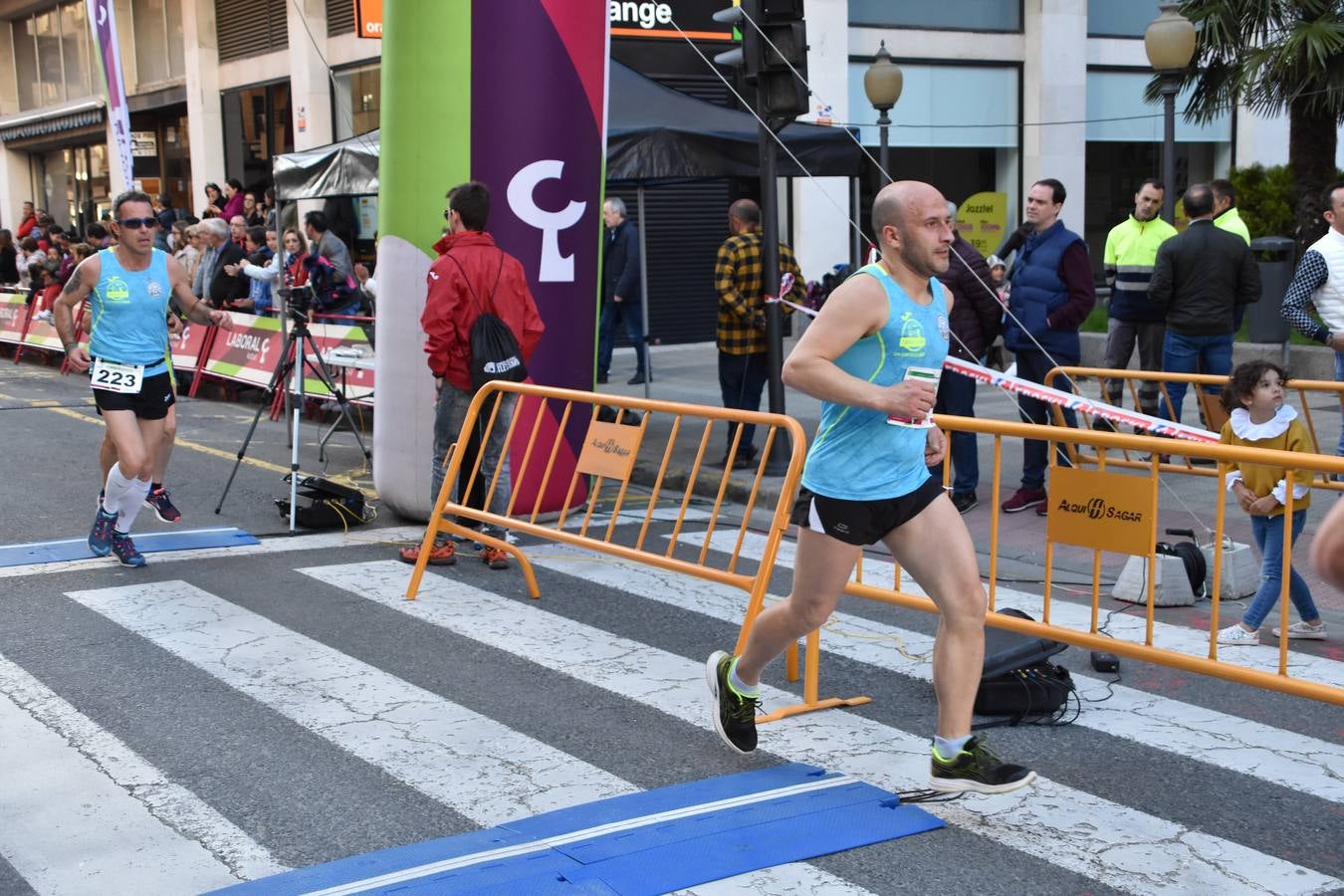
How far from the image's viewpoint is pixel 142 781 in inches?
199

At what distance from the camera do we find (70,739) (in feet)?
17.9

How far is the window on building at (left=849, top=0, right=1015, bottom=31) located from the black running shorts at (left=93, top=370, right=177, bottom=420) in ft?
52.4

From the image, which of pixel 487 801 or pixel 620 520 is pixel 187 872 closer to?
pixel 487 801

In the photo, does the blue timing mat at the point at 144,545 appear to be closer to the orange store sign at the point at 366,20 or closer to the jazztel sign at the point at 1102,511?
the jazztel sign at the point at 1102,511

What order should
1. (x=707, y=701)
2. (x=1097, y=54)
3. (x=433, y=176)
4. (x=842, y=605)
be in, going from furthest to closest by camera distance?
(x=1097, y=54) < (x=433, y=176) < (x=842, y=605) < (x=707, y=701)

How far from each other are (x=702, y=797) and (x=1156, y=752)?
1.71 metres

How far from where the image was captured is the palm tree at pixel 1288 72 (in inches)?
665

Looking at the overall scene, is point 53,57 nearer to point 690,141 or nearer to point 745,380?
point 690,141

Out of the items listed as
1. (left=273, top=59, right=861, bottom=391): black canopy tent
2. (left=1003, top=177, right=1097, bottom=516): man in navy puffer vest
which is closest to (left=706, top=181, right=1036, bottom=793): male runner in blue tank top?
(left=1003, top=177, right=1097, bottom=516): man in navy puffer vest

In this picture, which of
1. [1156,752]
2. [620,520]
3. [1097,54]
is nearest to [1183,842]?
[1156,752]

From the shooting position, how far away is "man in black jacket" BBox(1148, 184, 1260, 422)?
35.1ft

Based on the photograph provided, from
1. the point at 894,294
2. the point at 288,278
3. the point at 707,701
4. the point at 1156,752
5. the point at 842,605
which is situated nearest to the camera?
the point at 894,294

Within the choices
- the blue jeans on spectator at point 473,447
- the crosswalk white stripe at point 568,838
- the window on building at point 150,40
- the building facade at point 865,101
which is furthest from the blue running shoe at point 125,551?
the window on building at point 150,40

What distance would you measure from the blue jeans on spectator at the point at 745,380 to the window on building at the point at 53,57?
27429 millimetres
